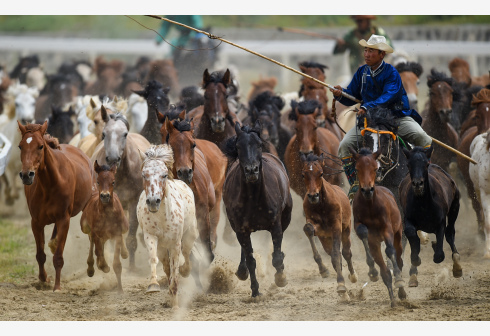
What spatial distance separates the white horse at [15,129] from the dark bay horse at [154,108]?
128 inches

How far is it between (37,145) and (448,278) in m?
4.81

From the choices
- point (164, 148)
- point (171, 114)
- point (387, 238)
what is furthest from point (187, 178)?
point (387, 238)

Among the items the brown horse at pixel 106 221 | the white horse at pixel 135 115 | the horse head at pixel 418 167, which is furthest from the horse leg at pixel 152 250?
the white horse at pixel 135 115

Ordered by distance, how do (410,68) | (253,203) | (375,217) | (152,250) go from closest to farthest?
(152,250) → (375,217) → (253,203) → (410,68)

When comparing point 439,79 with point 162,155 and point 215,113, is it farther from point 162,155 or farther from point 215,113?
point 162,155

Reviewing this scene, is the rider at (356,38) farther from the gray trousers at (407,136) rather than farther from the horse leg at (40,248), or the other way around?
the horse leg at (40,248)

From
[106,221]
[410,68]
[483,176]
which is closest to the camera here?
[106,221]

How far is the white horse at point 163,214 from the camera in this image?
8281mm

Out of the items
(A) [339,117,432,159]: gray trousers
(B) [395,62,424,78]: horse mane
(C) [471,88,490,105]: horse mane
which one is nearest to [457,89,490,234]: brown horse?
(C) [471,88,490,105]: horse mane

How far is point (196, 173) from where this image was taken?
32.7ft

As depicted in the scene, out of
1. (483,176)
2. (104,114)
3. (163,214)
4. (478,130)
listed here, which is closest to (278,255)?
(163,214)

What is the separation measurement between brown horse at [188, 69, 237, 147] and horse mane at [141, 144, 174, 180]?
2.99 m

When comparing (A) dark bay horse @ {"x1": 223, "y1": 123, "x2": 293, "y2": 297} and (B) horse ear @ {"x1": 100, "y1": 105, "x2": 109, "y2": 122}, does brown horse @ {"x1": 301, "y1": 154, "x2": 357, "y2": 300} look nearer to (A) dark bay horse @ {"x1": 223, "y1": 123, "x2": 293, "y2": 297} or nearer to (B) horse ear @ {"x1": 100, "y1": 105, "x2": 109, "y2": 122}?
(A) dark bay horse @ {"x1": 223, "y1": 123, "x2": 293, "y2": 297}

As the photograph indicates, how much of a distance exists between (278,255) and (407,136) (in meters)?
1.97
